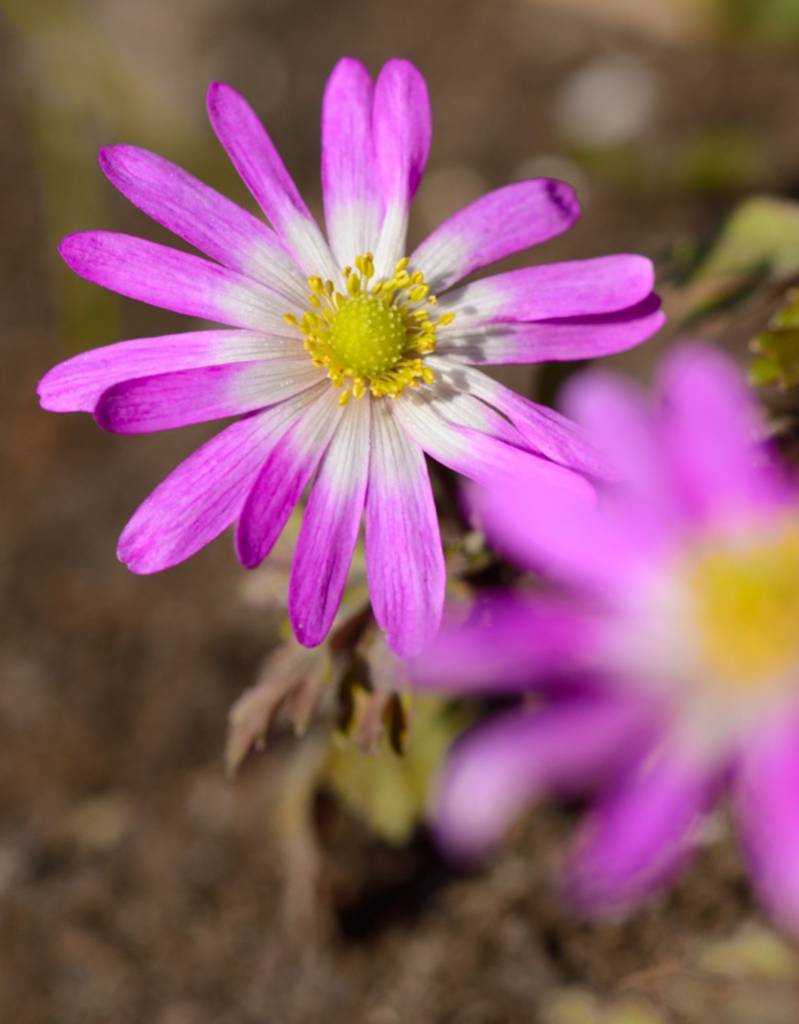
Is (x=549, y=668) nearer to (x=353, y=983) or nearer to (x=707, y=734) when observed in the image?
(x=707, y=734)

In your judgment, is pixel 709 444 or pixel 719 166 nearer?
pixel 709 444

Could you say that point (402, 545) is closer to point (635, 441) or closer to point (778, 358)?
point (635, 441)

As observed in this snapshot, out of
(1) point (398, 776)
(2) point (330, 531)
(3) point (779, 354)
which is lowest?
(1) point (398, 776)

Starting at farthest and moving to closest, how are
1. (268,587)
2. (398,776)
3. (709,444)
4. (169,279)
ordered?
1. (398,776)
2. (268,587)
3. (169,279)
4. (709,444)

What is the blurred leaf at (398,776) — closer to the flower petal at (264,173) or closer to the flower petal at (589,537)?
the flower petal at (264,173)

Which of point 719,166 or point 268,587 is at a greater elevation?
point 719,166

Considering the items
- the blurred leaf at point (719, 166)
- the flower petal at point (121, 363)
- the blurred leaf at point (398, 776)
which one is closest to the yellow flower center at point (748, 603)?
the flower petal at point (121, 363)

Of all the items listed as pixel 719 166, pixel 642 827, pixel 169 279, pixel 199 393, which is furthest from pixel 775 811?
pixel 719 166

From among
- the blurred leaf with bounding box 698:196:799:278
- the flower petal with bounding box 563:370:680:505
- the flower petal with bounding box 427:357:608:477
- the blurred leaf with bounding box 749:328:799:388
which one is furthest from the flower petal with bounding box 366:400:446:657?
the blurred leaf with bounding box 698:196:799:278
